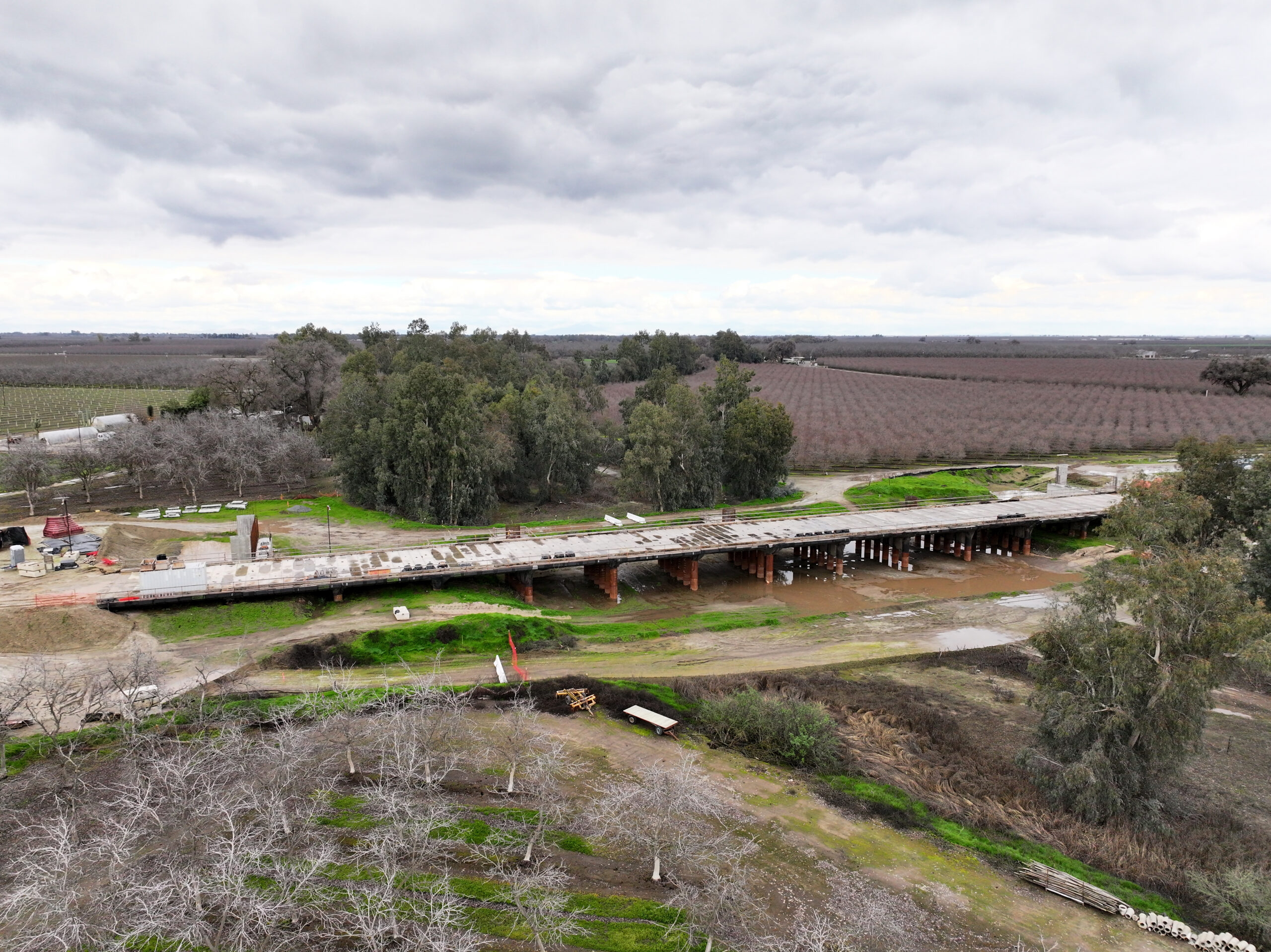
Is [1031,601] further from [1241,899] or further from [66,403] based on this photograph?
[66,403]

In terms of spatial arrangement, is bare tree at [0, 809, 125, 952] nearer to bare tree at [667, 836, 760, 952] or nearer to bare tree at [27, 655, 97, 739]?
bare tree at [27, 655, 97, 739]

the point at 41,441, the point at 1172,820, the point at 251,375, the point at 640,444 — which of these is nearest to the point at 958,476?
the point at 640,444

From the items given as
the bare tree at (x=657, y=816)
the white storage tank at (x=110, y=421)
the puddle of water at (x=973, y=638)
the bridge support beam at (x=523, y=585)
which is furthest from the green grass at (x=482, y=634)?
the white storage tank at (x=110, y=421)

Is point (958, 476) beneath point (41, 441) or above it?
beneath

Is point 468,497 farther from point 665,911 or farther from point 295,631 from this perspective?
point 665,911

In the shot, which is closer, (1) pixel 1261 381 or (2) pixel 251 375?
(2) pixel 251 375

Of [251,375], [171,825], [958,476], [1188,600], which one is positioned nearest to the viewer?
[171,825]
